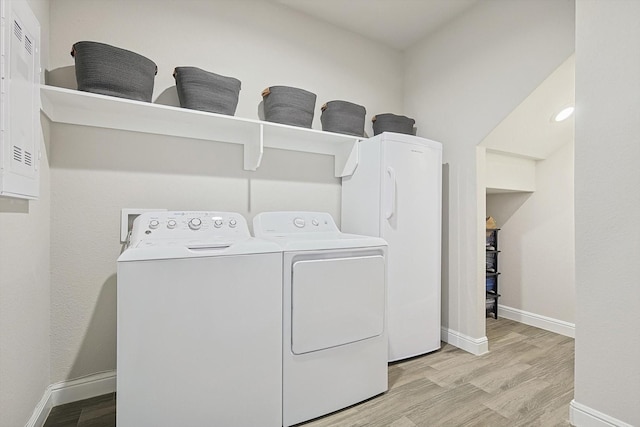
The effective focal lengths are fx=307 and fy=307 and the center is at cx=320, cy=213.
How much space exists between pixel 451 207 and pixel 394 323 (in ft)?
3.49

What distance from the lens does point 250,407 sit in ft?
4.68

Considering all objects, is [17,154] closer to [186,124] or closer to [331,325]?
[186,124]

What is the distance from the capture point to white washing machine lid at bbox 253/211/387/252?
5.59ft

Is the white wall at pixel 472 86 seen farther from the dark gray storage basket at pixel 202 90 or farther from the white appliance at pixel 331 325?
the dark gray storage basket at pixel 202 90

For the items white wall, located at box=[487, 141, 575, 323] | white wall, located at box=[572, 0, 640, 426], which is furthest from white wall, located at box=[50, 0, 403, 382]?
white wall, located at box=[487, 141, 575, 323]

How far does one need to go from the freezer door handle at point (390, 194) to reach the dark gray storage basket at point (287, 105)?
0.68 meters

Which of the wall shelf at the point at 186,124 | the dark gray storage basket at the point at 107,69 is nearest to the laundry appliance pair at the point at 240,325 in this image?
the wall shelf at the point at 186,124

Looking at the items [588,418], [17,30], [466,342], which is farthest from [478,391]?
[17,30]

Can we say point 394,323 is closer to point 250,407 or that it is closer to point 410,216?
point 410,216

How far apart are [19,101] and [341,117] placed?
178 cm

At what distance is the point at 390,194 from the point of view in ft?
7.11

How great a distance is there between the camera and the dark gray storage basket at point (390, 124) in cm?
257

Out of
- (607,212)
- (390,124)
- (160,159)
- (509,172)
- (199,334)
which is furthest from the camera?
(509,172)

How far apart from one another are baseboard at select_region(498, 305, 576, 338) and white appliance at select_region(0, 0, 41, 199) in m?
3.78
